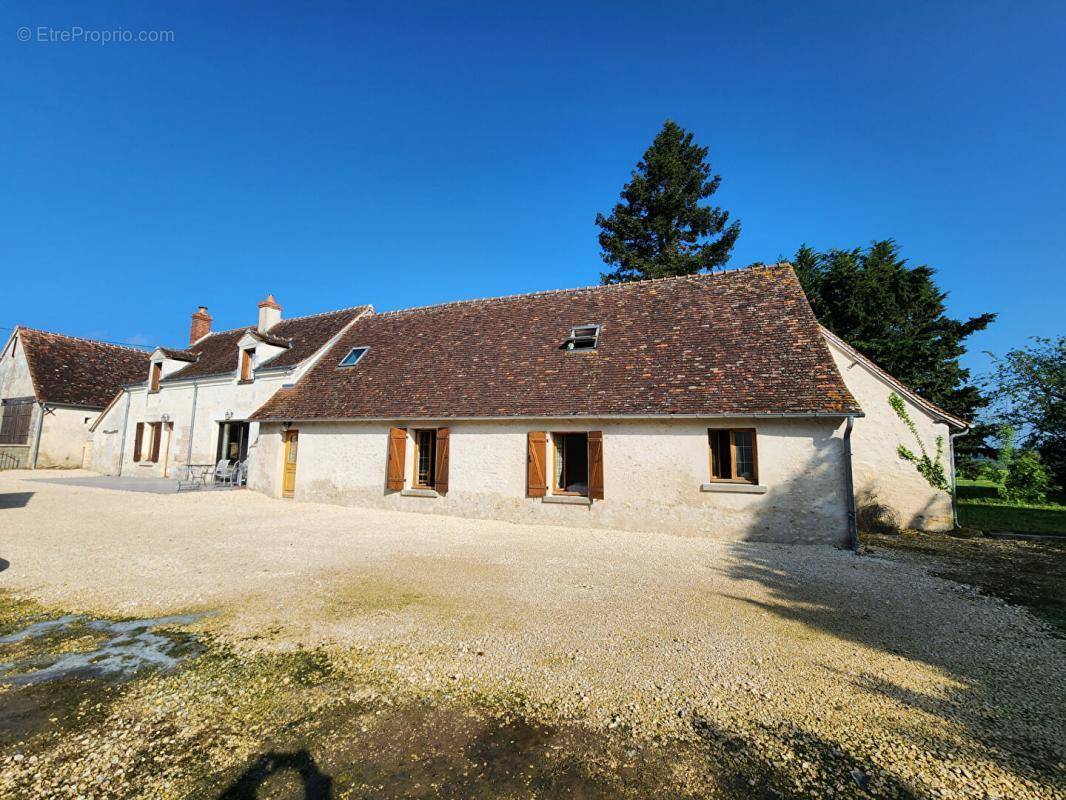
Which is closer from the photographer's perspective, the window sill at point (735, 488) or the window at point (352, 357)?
the window sill at point (735, 488)

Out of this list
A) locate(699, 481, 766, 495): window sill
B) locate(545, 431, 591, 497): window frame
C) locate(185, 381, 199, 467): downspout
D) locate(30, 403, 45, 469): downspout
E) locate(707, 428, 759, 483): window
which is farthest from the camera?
locate(30, 403, 45, 469): downspout

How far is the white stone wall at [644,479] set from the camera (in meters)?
8.86

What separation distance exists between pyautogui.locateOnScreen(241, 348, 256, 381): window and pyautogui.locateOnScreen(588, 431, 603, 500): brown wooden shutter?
46.2 feet

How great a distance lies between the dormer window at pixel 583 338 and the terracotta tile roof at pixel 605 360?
0.26 m

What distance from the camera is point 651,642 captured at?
4500 millimetres

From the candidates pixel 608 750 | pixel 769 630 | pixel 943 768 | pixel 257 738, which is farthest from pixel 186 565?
pixel 943 768

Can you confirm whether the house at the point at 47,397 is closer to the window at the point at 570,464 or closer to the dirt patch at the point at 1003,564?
the window at the point at 570,464

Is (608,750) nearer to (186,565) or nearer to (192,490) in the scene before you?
(186,565)

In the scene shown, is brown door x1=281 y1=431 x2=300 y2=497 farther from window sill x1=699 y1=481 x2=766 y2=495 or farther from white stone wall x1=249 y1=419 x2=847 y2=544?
window sill x1=699 y1=481 x2=766 y2=495

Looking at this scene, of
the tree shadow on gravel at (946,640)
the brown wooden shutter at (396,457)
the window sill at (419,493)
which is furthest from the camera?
the brown wooden shutter at (396,457)

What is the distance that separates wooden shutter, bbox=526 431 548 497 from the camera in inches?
420

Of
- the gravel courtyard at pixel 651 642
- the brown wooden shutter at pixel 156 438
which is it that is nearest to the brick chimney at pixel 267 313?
the brown wooden shutter at pixel 156 438

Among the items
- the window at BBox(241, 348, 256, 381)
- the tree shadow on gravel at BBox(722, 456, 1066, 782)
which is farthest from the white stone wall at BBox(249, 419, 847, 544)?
the window at BBox(241, 348, 256, 381)

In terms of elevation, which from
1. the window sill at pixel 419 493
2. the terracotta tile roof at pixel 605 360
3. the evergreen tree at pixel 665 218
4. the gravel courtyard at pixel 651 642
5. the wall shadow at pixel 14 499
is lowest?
the gravel courtyard at pixel 651 642
